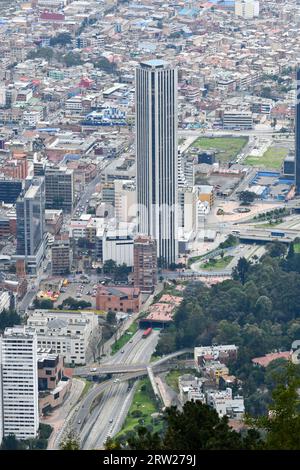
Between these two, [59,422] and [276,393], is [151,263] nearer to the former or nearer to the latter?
[59,422]

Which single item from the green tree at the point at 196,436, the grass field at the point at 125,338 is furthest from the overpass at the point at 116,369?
the green tree at the point at 196,436

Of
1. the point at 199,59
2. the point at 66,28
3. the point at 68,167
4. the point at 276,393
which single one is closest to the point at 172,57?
the point at 199,59

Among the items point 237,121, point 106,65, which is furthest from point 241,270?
point 106,65

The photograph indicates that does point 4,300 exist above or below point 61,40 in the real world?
above

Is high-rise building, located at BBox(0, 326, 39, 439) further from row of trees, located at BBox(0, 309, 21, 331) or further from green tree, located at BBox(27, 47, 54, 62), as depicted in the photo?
green tree, located at BBox(27, 47, 54, 62)

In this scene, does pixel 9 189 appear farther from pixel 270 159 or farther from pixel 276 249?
pixel 270 159

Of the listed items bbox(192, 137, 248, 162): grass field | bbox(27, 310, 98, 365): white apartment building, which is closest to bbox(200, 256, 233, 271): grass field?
bbox(27, 310, 98, 365): white apartment building
